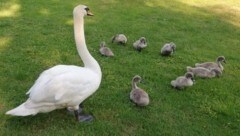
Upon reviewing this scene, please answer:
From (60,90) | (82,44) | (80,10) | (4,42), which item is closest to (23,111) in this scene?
(60,90)

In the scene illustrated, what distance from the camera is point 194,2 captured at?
15.4 metres

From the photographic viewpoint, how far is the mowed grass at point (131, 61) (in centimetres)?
635

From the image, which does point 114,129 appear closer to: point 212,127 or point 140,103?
point 140,103

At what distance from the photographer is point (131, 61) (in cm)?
888

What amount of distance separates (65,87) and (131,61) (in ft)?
10.6

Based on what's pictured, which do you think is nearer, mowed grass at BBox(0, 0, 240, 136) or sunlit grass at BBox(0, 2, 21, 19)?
mowed grass at BBox(0, 0, 240, 136)

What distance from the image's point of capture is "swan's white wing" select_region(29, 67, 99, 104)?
5.78 m

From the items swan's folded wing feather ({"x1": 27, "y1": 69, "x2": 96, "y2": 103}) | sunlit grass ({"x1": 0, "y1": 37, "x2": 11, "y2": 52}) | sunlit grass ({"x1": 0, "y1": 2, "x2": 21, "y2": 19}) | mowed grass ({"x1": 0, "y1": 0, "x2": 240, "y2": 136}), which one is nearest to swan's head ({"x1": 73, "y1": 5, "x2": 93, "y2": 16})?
swan's folded wing feather ({"x1": 27, "y1": 69, "x2": 96, "y2": 103})

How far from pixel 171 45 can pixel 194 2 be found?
6581 mm

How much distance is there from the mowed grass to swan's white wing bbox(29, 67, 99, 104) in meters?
0.54

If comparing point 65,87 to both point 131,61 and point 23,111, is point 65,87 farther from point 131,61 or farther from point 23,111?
point 131,61

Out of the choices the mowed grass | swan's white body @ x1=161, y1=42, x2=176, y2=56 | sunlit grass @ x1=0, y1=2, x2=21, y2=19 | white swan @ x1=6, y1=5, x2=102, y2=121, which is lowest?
sunlit grass @ x1=0, y1=2, x2=21, y2=19

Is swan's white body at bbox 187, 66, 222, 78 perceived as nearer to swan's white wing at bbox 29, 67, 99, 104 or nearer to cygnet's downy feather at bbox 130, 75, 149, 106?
cygnet's downy feather at bbox 130, 75, 149, 106

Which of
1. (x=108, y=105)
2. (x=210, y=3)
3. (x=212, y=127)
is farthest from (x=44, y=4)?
(x=212, y=127)
